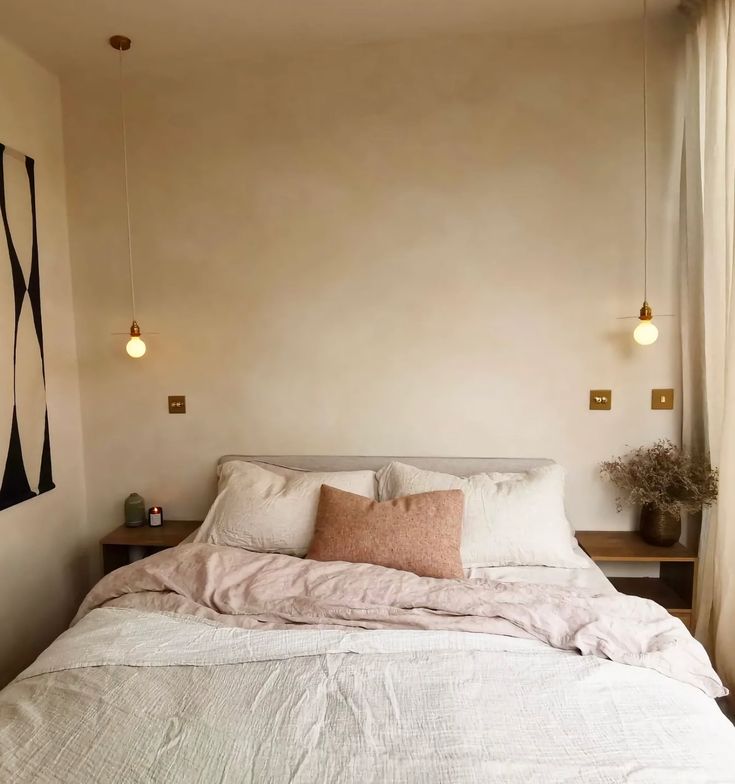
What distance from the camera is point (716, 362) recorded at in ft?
7.43

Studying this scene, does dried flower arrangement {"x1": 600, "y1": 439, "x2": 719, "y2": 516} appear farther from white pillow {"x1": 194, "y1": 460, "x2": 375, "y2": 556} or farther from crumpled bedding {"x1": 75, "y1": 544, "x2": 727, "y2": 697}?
white pillow {"x1": 194, "y1": 460, "x2": 375, "y2": 556}

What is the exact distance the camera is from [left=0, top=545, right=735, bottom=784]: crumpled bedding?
1.18m

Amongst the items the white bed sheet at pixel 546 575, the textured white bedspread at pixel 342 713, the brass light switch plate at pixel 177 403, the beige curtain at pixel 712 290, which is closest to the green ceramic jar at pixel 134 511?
the brass light switch plate at pixel 177 403

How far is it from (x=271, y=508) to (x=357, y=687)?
1037 mm

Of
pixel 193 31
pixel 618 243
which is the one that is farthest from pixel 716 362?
pixel 193 31

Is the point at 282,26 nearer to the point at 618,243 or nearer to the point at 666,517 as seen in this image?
the point at 618,243

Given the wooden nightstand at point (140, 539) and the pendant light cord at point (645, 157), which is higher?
the pendant light cord at point (645, 157)

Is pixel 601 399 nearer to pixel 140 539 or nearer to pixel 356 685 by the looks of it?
pixel 356 685

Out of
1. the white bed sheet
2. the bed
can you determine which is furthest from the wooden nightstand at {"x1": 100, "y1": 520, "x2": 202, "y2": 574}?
the white bed sheet

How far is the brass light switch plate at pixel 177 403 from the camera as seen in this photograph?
2.81 meters

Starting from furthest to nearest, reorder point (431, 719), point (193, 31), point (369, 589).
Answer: point (193, 31), point (369, 589), point (431, 719)

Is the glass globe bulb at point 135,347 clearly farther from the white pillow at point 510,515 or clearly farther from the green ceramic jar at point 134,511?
the white pillow at point 510,515

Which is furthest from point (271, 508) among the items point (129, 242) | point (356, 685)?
point (129, 242)

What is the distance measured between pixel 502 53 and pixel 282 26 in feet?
3.06
